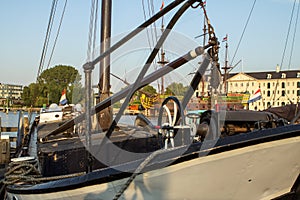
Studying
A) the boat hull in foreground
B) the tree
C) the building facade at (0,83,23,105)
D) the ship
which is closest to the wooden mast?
the ship

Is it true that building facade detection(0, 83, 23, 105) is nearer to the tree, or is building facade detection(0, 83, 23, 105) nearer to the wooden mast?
the wooden mast

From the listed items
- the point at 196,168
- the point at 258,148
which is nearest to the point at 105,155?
the point at 196,168

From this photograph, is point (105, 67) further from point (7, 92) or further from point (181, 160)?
point (7, 92)

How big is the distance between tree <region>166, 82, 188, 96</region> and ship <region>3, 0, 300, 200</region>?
0.10 meters

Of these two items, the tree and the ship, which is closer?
the ship

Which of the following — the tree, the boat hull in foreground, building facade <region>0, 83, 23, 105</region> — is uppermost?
building facade <region>0, 83, 23, 105</region>

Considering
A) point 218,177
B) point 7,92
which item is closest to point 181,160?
point 218,177

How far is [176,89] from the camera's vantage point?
3.99m

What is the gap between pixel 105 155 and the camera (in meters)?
4.07

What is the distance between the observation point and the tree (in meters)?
3.99

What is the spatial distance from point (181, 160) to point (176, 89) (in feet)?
4.28

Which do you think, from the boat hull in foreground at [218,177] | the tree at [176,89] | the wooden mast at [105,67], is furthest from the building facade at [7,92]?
the boat hull in foreground at [218,177]

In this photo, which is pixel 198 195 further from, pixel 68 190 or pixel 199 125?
pixel 68 190

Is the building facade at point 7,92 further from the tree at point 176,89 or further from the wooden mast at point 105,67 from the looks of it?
the tree at point 176,89
